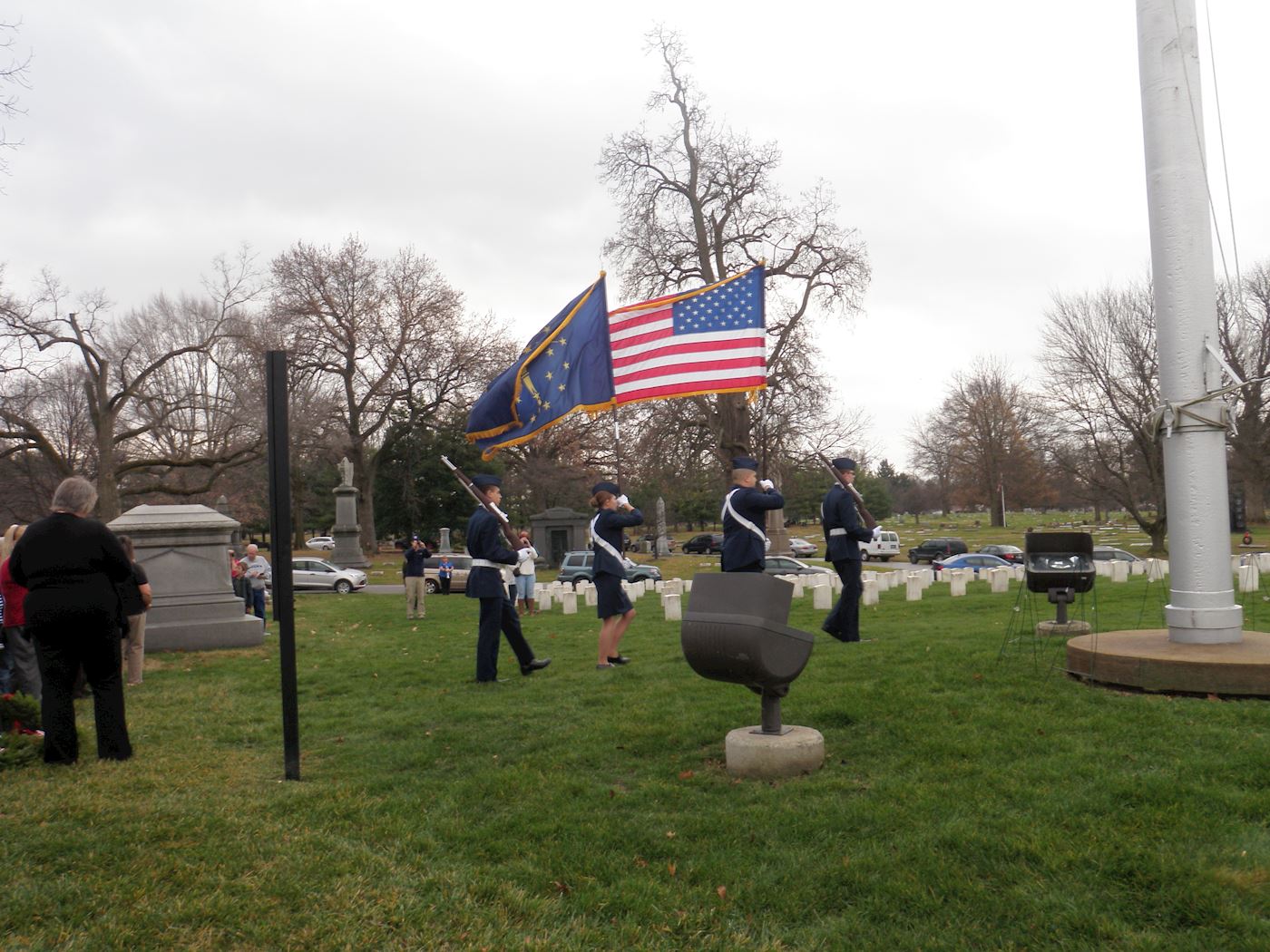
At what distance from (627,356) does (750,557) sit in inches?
91.5

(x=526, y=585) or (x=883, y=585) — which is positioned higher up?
(x=526, y=585)

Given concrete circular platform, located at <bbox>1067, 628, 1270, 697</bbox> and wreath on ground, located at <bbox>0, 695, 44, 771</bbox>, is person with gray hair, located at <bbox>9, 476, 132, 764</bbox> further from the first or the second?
concrete circular platform, located at <bbox>1067, 628, 1270, 697</bbox>

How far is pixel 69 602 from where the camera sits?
594 centimetres

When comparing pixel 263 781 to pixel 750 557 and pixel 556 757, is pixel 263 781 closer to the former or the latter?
Result: pixel 556 757

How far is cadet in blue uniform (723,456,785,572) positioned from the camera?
8781 mm

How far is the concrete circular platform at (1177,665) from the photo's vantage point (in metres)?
6.04

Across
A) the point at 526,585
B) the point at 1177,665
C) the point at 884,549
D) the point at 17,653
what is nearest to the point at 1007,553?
the point at 884,549

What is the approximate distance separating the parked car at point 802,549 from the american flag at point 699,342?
1728 inches

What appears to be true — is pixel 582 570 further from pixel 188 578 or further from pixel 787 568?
pixel 188 578

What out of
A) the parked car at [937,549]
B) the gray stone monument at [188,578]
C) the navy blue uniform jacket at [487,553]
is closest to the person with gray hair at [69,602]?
the navy blue uniform jacket at [487,553]

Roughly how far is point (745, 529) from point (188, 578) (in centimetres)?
800

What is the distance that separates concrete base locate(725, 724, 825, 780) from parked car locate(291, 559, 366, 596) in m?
31.8

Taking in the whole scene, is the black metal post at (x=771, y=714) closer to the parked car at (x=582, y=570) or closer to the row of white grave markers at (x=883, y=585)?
the row of white grave markers at (x=883, y=585)

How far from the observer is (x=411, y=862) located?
14.7 feet
